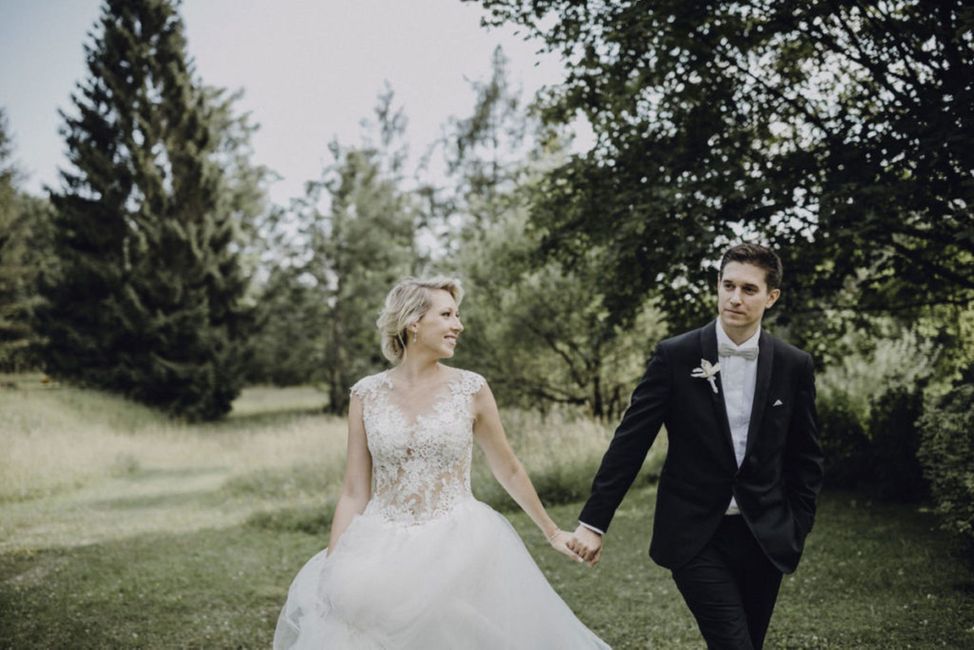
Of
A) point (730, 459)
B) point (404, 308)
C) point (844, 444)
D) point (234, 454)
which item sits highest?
point (404, 308)

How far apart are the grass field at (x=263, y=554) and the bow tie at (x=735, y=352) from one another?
3125 millimetres

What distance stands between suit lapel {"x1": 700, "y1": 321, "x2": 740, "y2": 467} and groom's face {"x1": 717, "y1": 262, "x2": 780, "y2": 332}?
108 mm

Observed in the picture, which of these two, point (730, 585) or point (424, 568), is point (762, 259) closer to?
point (730, 585)

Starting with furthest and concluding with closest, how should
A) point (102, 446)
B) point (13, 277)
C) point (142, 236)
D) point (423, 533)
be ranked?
point (13, 277) < point (142, 236) < point (102, 446) < point (423, 533)

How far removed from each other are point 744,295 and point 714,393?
475 mm

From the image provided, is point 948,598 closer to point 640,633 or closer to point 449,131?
point 640,633

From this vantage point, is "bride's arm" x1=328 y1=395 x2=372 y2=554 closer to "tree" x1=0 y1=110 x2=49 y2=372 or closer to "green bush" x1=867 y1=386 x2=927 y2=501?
"green bush" x1=867 y1=386 x2=927 y2=501

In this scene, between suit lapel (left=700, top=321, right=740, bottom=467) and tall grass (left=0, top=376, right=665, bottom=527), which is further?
tall grass (left=0, top=376, right=665, bottom=527)

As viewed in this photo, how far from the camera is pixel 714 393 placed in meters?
3.23

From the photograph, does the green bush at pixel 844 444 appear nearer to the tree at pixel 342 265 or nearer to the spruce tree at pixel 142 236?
the tree at pixel 342 265

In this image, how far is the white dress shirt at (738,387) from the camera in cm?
323

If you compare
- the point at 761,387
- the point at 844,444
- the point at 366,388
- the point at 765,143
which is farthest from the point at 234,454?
the point at 761,387

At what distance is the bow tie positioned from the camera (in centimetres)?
330

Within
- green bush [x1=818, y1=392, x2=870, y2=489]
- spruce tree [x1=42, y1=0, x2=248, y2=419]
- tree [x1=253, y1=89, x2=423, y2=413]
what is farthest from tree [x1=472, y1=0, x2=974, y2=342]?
spruce tree [x1=42, y1=0, x2=248, y2=419]
